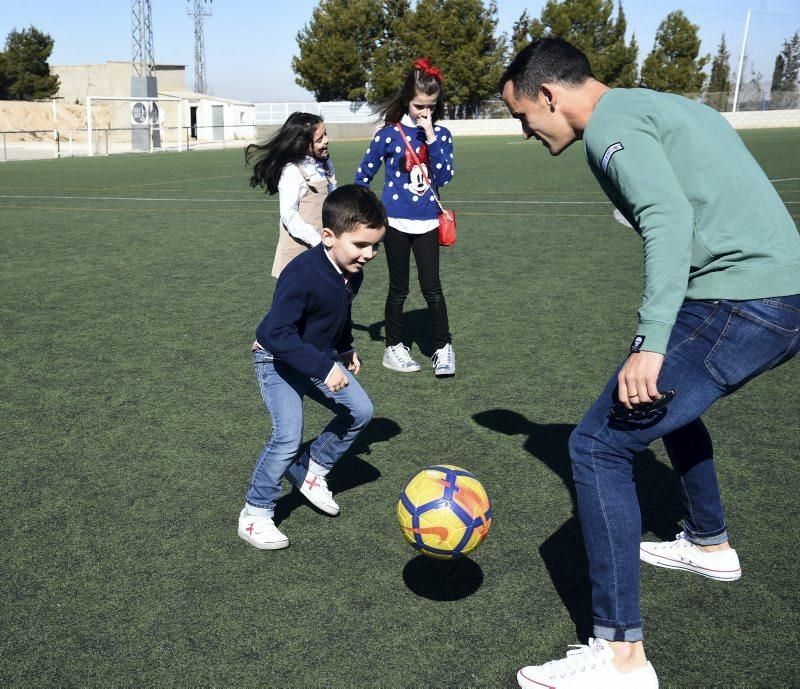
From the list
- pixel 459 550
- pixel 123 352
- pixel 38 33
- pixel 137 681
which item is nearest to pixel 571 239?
pixel 123 352

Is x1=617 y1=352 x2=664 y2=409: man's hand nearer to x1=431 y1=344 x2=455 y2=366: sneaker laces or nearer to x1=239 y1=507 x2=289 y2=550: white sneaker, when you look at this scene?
x1=239 y1=507 x2=289 y2=550: white sneaker

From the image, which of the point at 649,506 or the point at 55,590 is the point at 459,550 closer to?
the point at 649,506

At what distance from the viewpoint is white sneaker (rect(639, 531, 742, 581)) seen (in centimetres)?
360

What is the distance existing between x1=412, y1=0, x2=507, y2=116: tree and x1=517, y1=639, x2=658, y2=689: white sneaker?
241ft

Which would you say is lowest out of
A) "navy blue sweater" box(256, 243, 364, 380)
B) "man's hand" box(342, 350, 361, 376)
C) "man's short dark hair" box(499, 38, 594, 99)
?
"man's hand" box(342, 350, 361, 376)

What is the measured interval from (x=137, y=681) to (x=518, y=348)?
15.2 feet

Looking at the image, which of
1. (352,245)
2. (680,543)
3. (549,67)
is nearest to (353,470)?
(352,245)

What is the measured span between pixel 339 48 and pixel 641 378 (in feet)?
252

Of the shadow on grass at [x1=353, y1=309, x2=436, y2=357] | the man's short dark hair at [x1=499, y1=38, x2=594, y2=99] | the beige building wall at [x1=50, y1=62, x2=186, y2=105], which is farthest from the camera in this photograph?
the beige building wall at [x1=50, y1=62, x2=186, y2=105]

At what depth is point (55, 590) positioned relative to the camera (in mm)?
3502

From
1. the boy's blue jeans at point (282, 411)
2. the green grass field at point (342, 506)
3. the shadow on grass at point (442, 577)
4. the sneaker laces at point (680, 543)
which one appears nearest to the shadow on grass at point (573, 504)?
the green grass field at point (342, 506)

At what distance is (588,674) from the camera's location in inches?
112

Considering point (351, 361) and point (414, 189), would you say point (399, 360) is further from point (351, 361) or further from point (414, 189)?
point (351, 361)

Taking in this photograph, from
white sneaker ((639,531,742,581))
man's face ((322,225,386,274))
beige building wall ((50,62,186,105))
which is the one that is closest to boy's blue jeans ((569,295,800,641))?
white sneaker ((639,531,742,581))
